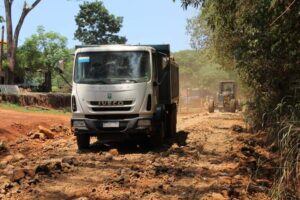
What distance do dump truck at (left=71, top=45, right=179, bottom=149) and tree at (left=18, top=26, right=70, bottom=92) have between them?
3159 centimetres

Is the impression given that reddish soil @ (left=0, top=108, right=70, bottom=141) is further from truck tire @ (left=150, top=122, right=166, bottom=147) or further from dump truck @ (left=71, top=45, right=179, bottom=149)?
truck tire @ (left=150, top=122, right=166, bottom=147)

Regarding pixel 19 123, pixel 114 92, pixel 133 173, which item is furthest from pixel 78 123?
pixel 19 123

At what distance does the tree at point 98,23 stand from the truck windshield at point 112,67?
166 feet

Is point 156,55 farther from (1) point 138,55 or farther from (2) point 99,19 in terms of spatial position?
(2) point 99,19

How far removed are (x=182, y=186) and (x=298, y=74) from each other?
456cm

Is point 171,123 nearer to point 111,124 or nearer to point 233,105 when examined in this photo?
point 111,124

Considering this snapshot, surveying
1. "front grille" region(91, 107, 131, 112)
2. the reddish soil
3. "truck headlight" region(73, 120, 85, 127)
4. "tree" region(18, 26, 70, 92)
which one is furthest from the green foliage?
"tree" region(18, 26, 70, 92)

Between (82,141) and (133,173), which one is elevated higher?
(82,141)

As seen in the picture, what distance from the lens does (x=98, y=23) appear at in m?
63.9

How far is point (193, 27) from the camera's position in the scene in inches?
1697

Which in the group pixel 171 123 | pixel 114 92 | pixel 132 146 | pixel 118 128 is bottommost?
pixel 132 146

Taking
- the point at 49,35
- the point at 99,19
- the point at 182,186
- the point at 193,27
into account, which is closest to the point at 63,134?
the point at 182,186

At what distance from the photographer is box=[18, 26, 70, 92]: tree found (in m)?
48.2

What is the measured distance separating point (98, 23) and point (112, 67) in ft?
170
